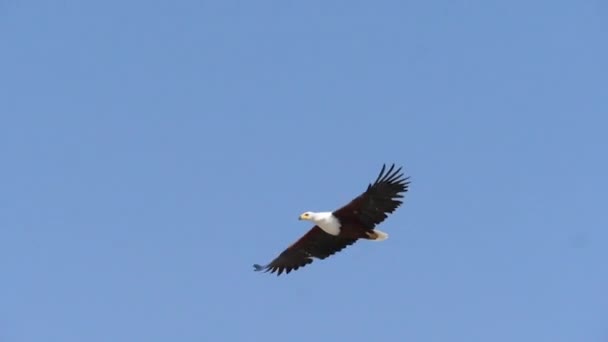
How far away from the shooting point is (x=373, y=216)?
3175 centimetres

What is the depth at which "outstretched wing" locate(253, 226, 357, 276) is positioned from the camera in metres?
33.3

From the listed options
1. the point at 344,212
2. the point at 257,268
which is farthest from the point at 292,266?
the point at 344,212

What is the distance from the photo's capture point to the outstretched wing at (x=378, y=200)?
31359 millimetres

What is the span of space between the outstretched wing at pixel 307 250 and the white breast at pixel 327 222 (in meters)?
0.73

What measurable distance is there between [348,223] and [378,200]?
106 centimetres

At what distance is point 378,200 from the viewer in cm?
3145

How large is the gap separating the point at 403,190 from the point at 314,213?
223cm

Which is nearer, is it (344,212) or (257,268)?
(344,212)

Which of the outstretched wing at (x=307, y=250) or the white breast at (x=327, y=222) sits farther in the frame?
the outstretched wing at (x=307, y=250)

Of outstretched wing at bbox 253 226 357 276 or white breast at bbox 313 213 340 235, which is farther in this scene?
outstretched wing at bbox 253 226 357 276

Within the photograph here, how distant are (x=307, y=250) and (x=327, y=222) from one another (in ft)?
6.84

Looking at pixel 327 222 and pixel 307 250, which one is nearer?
pixel 327 222

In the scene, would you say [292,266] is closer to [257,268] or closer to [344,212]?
[257,268]

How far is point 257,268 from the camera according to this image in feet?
115
